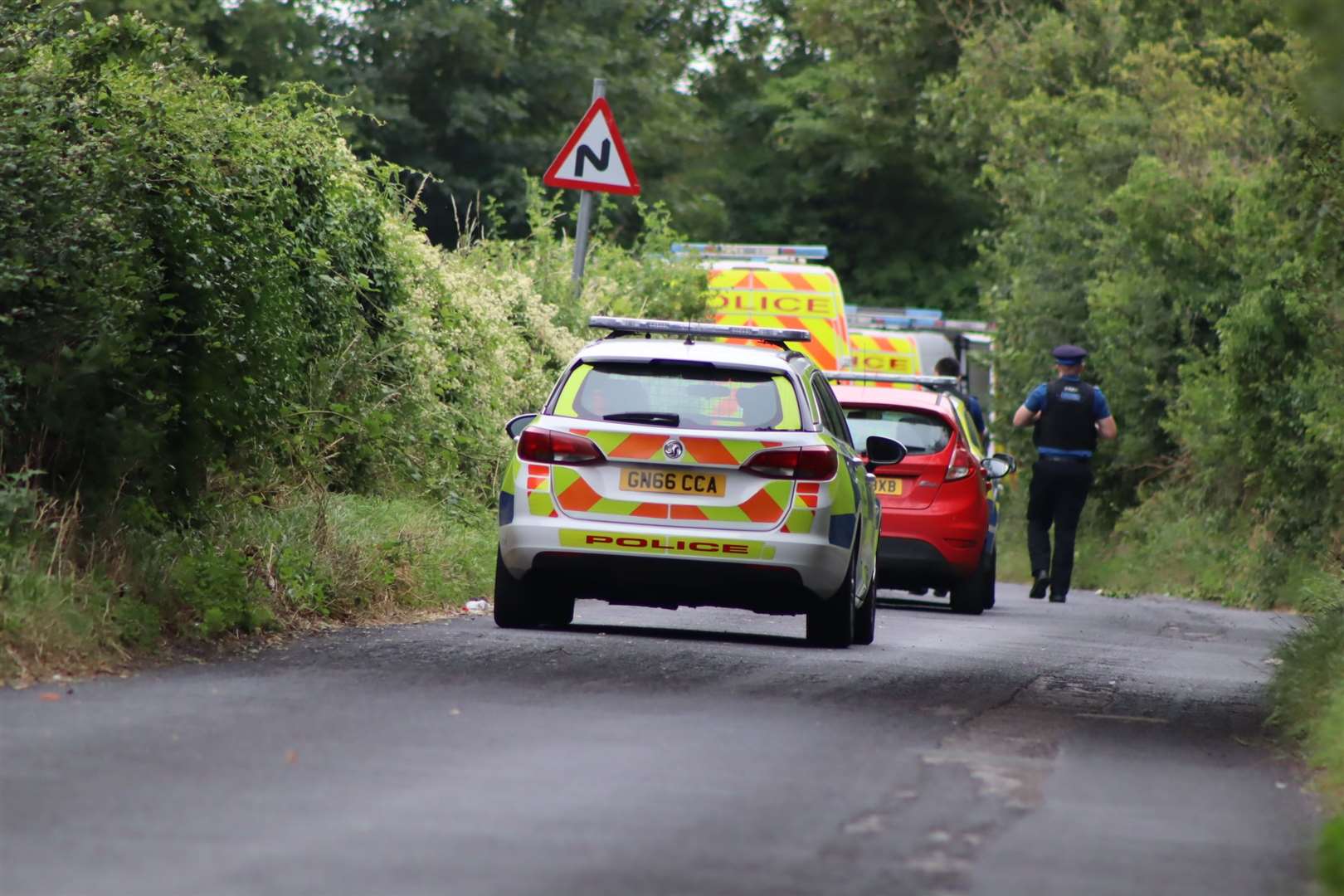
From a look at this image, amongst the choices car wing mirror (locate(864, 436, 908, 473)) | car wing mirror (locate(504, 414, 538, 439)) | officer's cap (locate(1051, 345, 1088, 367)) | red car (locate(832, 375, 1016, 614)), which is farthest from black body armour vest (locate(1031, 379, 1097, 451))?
car wing mirror (locate(504, 414, 538, 439))

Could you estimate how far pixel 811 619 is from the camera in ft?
41.4

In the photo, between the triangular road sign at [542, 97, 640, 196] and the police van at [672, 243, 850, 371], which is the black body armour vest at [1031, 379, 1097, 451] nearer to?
the triangular road sign at [542, 97, 640, 196]

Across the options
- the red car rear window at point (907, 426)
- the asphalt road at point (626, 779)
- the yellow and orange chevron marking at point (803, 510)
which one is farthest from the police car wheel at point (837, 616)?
the red car rear window at point (907, 426)

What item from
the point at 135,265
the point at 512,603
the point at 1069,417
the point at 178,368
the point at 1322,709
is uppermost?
the point at 135,265

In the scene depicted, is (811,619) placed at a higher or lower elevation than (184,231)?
lower

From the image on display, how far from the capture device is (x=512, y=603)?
40.9 feet

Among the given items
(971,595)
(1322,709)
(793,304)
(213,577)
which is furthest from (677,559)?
(793,304)

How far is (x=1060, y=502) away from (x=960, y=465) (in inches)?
106

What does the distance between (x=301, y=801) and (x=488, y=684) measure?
9.81 ft

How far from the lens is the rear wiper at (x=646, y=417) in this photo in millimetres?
12078

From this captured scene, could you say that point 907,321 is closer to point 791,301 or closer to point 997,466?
point 791,301

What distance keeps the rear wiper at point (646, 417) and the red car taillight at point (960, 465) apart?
6016 millimetres

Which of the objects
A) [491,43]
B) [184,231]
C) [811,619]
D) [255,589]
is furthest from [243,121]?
[491,43]

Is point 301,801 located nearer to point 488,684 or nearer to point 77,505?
point 488,684
